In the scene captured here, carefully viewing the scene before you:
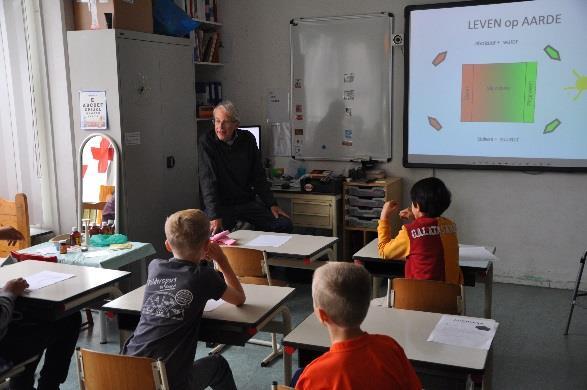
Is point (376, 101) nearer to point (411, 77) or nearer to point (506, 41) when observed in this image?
point (411, 77)

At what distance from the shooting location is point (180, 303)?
2.21 meters

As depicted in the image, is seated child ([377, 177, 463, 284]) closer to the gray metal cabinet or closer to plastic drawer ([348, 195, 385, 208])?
plastic drawer ([348, 195, 385, 208])

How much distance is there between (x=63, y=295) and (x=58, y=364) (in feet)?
1.73

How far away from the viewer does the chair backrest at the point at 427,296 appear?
8.45ft

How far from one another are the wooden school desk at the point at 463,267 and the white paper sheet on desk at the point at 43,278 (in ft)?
5.05

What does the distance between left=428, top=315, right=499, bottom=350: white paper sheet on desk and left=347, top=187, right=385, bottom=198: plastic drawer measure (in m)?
2.83

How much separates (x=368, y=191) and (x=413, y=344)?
3137 mm

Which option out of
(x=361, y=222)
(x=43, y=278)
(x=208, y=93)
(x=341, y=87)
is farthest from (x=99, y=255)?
(x=341, y=87)

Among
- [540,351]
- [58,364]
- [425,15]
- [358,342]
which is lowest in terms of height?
[540,351]

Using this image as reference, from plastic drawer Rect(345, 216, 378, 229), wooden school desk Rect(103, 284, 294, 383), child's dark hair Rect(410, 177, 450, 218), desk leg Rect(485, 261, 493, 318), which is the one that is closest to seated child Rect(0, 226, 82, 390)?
wooden school desk Rect(103, 284, 294, 383)

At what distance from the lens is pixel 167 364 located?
220 cm

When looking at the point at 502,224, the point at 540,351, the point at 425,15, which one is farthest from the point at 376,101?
the point at 540,351

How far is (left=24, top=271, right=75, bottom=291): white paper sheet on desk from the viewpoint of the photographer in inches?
108

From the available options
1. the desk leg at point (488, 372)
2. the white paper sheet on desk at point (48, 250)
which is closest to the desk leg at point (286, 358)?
the desk leg at point (488, 372)
